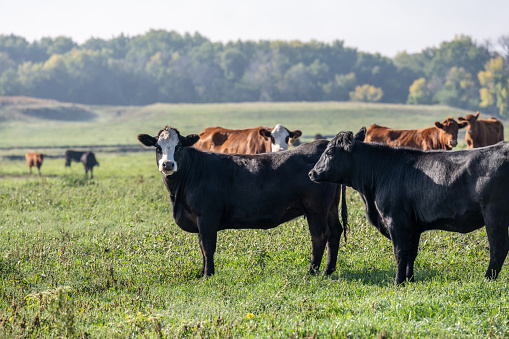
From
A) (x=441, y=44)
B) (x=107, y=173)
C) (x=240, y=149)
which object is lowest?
(x=107, y=173)

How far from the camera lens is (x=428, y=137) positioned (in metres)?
19.0

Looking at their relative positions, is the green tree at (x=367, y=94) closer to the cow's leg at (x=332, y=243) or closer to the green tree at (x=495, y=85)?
the green tree at (x=495, y=85)

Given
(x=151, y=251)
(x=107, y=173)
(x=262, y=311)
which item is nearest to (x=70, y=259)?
(x=151, y=251)

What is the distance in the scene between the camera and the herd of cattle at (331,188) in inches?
306

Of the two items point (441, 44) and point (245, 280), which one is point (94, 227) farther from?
point (441, 44)

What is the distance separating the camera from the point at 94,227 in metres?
12.4

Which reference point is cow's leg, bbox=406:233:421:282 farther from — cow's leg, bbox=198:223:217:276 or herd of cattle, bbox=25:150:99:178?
herd of cattle, bbox=25:150:99:178

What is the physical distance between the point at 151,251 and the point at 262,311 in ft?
12.0

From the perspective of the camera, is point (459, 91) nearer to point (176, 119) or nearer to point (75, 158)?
point (176, 119)

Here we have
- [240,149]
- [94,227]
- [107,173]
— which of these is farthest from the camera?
[107,173]

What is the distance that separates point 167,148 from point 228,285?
85.7 inches

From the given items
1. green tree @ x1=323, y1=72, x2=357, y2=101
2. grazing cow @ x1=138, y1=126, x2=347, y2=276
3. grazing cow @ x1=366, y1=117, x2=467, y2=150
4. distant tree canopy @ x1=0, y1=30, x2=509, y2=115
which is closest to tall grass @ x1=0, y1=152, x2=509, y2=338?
grazing cow @ x1=138, y1=126, x2=347, y2=276

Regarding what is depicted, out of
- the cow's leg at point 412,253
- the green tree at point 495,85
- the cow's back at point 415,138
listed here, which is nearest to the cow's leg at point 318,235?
the cow's leg at point 412,253

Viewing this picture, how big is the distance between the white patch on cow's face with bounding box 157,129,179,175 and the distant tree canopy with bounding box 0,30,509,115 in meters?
97.4
